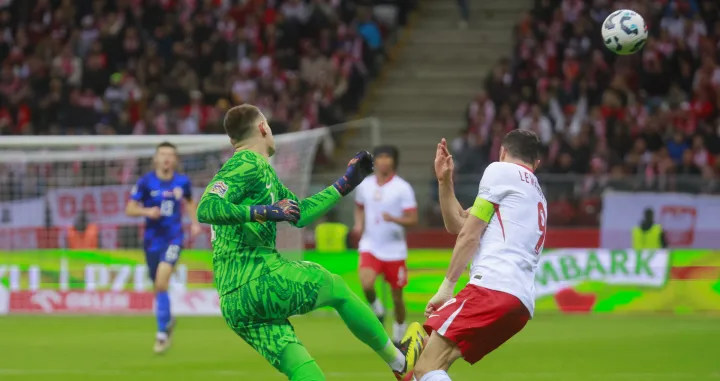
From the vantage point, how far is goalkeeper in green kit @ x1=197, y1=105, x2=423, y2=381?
21.4 feet

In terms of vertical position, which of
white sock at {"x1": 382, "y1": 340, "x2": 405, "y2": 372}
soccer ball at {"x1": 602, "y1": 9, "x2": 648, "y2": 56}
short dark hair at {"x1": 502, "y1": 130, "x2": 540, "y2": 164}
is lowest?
white sock at {"x1": 382, "y1": 340, "x2": 405, "y2": 372}

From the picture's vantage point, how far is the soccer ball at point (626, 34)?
9617 millimetres

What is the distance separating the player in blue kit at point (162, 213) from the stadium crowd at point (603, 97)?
6.35 meters

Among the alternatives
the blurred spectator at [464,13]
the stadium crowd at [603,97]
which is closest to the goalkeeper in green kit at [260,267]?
the stadium crowd at [603,97]

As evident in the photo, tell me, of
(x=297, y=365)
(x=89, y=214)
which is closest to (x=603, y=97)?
(x=89, y=214)

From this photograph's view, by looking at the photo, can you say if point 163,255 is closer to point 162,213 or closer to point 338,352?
point 162,213

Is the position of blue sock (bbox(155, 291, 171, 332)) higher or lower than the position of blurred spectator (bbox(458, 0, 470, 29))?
lower

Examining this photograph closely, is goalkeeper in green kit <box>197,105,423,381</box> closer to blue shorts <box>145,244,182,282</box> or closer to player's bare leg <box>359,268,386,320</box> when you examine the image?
blue shorts <box>145,244,182,282</box>

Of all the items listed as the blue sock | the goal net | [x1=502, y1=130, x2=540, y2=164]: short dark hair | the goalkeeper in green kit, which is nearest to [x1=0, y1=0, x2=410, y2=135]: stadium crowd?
the goal net

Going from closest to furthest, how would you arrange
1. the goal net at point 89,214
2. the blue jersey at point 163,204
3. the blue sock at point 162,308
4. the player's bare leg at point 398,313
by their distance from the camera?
the blue sock at point 162,308, the blue jersey at point 163,204, the player's bare leg at point 398,313, the goal net at point 89,214

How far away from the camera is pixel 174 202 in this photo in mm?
13117

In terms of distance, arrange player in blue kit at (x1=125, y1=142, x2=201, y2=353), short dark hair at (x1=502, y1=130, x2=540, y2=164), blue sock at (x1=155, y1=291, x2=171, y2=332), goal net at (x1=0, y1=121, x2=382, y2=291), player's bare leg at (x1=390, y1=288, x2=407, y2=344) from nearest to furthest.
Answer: short dark hair at (x1=502, y1=130, x2=540, y2=164)
blue sock at (x1=155, y1=291, x2=171, y2=332)
player in blue kit at (x1=125, y1=142, x2=201, y2=353)
player's bare leg at (x1=390, y1=288, x2=407, y2=344)
goal net at (x1=0, y1=121, x2=382, y2=291)

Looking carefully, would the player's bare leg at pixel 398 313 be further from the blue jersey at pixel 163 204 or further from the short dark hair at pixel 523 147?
the short dark hair at pixel 523 147

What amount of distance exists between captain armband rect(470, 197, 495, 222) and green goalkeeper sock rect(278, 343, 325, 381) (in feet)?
4.39
